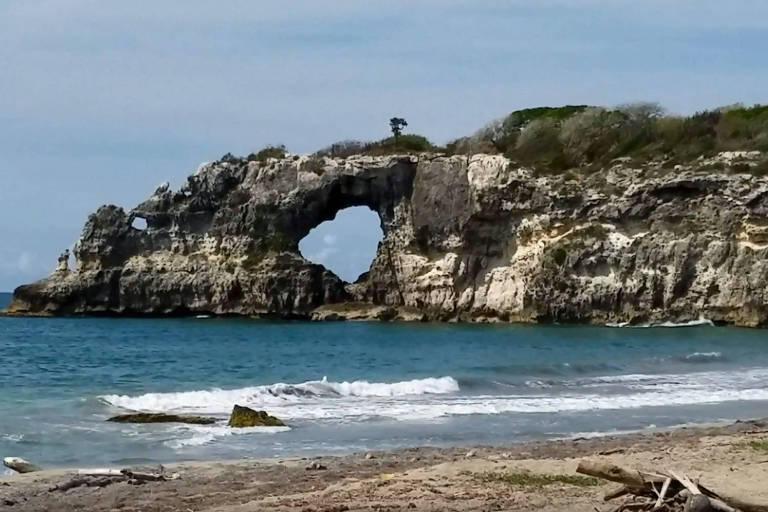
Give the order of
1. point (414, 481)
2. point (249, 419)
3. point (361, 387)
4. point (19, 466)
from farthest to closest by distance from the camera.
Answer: point (361, 387), point (249, 419), point (19, 466), point (414, 481)

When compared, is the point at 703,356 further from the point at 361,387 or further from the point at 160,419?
the point at 160,419

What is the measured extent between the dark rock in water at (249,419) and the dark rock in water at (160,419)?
34.2 inches

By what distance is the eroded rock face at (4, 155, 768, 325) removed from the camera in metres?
61.0

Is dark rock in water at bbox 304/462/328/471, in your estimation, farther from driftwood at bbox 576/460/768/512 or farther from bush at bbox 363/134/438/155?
bush at bbox 363/134/438/155

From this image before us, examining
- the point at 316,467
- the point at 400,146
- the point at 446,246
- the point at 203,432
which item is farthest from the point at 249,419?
the point at 400,146

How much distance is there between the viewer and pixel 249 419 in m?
18.8

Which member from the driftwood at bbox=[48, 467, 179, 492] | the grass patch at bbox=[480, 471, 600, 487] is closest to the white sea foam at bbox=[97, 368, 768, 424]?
the driftwood at bbox=[48, 467, 179, 492]

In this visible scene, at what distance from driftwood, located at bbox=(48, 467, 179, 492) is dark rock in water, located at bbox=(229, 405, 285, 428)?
5444 mm

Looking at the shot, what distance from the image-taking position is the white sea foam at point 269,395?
76.5 feet

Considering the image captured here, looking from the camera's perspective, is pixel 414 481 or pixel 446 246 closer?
pixel 414 481

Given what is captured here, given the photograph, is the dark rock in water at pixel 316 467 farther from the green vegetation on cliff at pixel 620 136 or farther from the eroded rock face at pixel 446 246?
the green vegetation on cliff at pixel 620 136

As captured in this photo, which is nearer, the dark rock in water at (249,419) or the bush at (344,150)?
the dark rock in water at (249,419)

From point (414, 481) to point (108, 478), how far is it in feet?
12.5

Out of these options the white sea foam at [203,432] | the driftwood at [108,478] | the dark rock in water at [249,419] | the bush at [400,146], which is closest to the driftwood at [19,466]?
the driftwood at [108,478]
